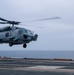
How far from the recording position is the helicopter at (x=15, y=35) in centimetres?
6725

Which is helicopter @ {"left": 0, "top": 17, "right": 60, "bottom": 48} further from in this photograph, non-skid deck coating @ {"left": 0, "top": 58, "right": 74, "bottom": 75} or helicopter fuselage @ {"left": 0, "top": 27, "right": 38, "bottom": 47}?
non-skid deck coating @ {"left": 0, "top": 58, "right": 74, "bottom": 75}

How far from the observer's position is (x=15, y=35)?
69062mm

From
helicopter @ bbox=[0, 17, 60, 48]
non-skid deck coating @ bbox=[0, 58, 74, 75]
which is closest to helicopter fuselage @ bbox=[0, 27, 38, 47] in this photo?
helicopter @ bbox=[0, 17, 60, 48]

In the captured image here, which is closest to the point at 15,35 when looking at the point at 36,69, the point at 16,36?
the point at 16,36

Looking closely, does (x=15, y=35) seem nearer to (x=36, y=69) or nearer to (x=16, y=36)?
(x=16, y=36)

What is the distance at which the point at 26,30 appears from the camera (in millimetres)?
68938

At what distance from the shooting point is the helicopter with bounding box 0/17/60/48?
67250 millimetres

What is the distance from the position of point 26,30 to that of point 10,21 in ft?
15.9

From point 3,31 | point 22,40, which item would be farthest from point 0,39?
point 22,40

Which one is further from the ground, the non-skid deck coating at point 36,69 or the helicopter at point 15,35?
the helicopter at point 15,35

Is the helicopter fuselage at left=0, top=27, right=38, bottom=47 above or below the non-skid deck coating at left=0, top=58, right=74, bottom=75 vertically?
above

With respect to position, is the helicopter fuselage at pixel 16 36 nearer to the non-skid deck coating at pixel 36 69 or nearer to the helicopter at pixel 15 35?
the helicopter at pixel 15 35

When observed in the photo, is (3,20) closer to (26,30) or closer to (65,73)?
(26,30)

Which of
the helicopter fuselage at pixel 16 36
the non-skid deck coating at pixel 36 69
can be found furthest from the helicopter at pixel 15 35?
the non-skid deck coating at pixel 36 69
